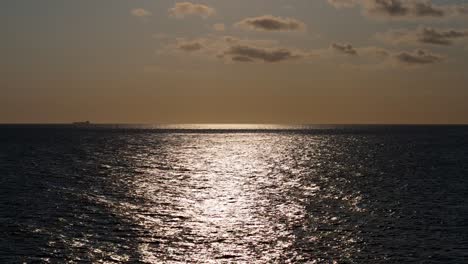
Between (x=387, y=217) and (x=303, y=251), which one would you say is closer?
(x=303, y=251)

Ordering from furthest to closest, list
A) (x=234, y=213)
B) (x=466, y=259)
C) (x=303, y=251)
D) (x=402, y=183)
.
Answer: (x=402, y=183) < (x=234, y=213) < (x=303, y=251) < (x=466, y=259)

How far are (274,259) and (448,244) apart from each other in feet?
52.2

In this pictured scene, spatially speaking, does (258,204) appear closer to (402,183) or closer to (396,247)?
(396,247)

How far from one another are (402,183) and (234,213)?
3968cm

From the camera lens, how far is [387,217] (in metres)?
55.3

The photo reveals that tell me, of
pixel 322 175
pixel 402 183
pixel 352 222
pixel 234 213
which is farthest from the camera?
pixel 322 175

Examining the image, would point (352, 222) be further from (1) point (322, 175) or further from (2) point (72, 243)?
(1) point (322, 175)

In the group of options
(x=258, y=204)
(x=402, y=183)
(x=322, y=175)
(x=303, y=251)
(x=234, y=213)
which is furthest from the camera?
(x=322, y=175)

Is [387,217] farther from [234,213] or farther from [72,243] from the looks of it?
[72,243]

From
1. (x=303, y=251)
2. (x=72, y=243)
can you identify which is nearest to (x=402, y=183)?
(x=303, y=251)

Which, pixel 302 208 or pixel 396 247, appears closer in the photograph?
pixel 396 247

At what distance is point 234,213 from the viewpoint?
58.6 meters

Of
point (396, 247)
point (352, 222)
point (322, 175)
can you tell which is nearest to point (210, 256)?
point (396, 247)

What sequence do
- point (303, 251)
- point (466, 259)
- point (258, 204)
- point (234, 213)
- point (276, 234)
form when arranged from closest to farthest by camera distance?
point (466, 259), point (303, 251), point (276, 234), point (234, 213), point (258, 204)
